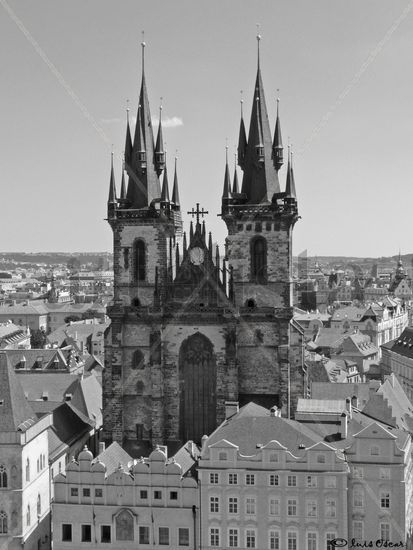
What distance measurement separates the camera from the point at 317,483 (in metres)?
56.4

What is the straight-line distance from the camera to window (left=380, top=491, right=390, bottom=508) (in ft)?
185

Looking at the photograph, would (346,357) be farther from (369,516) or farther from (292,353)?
(369,516)

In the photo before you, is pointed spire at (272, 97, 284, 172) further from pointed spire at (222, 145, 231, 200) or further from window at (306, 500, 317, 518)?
window at (306, 500, 317, 518)

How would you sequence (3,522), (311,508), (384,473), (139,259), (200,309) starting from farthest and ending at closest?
(139,259), (200,309), (3,522), (384,473), (311,508)

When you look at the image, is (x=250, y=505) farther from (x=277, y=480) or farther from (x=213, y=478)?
(x=213, y=478)

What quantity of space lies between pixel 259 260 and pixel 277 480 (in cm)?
2331

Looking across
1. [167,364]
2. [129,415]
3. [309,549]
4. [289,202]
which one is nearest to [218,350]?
[167,364]

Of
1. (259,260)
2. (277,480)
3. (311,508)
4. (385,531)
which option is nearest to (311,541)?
(311,508)

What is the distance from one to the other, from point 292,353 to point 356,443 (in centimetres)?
1622

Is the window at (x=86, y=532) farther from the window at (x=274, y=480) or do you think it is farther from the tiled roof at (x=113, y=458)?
the window at (x=274, y=480)

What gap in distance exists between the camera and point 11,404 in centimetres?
6216

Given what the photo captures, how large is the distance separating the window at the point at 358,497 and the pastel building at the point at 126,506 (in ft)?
39.9

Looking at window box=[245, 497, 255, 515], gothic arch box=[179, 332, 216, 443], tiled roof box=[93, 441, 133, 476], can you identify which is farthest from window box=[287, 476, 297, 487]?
gothic arch box=[179, 332, 216, 443]

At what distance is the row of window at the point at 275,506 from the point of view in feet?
184
